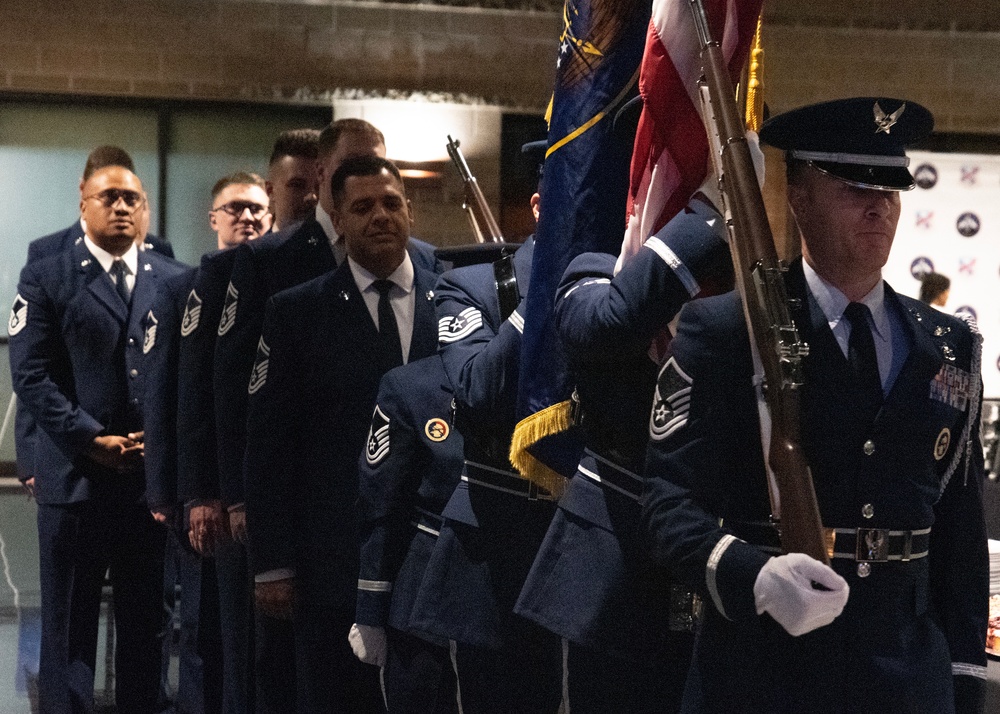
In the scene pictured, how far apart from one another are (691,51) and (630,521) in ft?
2.34

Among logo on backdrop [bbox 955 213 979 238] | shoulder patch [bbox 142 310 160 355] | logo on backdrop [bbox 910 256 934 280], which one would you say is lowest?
shoulder patch [bbox 142 310 160 355]

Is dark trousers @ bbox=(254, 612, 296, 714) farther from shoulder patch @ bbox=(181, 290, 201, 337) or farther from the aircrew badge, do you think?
shoulder patch @ bbox=(181, 290, 201, 337)

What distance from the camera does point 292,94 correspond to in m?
8.80

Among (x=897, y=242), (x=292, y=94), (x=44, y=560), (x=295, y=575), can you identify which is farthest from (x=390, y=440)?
(x=292, y=94)

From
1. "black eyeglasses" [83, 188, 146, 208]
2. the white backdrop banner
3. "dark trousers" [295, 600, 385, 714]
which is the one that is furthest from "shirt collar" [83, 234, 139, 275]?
the white backdrop banner

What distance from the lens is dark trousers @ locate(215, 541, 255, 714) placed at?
13.9 feet

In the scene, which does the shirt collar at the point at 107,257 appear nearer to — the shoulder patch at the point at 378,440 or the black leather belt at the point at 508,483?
the shoulder patch at the point at 378,440

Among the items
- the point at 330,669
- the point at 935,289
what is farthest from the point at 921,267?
the point at 330,669

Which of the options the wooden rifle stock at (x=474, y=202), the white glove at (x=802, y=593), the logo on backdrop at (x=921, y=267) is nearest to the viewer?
the white glove at (x=802, y=593)

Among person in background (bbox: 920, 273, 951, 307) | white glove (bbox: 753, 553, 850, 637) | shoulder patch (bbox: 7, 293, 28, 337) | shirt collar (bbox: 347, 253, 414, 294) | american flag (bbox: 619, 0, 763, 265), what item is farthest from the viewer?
person in background (bbox: 920, 273, 951, 307)

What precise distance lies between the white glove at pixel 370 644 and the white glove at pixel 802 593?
1518 mm

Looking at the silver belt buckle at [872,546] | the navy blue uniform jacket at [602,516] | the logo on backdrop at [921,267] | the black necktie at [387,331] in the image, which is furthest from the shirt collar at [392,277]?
the logo on backdrop at [921,267]

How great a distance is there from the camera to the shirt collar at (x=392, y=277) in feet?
12.0

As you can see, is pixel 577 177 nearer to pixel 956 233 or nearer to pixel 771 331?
pixel 771 331
